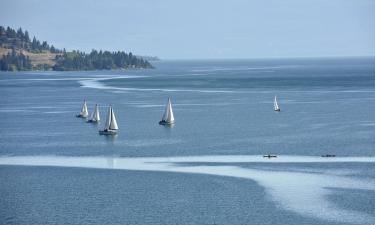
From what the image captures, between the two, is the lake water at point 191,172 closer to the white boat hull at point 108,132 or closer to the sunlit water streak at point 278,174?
the sunlit water streak at point 278,174

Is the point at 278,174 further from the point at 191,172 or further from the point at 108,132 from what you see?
the point at 108,132

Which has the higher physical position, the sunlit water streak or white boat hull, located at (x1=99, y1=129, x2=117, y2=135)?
the sunlit water streak

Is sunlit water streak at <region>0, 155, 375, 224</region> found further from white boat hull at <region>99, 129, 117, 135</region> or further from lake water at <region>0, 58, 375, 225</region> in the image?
white boat hull at <region>99, 129, 117, 135</region>

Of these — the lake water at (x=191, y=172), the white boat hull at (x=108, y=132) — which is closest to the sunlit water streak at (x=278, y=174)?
the lake water at (x=191, y=172)

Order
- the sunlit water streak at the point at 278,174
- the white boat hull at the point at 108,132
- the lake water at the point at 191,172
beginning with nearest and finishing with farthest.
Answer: the lake water at the point at 191,172
the sunlit water streak at the point at 278,174
the white boat hull at the point at 108,132

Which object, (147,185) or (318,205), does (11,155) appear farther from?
(318,205)

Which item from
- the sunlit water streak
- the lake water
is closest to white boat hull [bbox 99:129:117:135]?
the lake water

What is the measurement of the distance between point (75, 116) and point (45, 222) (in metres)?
Result: 108

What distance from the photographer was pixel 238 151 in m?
121

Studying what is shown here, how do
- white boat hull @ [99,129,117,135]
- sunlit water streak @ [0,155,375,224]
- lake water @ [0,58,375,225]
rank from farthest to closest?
white boat hull @ [99,129,117,135] < sunlit water streak @ [0,155,375,224] < lake water @ [0,58,375,225]

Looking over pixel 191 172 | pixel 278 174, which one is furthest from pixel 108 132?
pixel 278 174

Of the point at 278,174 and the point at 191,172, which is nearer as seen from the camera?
the point at 278,174

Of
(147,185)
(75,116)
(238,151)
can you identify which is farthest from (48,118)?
(147,185)

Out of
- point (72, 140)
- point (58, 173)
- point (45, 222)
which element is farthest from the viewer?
point (72, 140)
